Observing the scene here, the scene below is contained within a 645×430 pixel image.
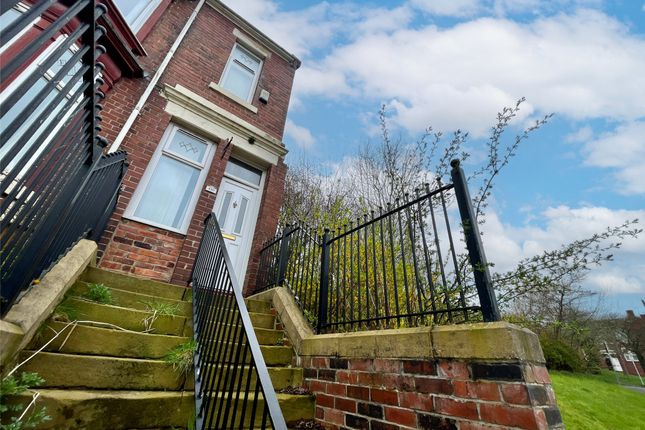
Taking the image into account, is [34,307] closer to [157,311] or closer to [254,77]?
[157,311]

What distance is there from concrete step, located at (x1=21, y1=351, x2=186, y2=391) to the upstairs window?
243 inches

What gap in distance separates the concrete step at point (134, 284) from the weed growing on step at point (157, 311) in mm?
407

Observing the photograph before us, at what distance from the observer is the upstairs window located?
700 centimetres

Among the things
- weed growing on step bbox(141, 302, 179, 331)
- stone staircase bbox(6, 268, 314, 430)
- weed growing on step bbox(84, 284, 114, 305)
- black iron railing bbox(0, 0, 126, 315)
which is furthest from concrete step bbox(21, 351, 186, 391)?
weed growing on step bbox(84, 284, 114, 305)

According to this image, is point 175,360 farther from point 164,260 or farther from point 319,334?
point 164,260

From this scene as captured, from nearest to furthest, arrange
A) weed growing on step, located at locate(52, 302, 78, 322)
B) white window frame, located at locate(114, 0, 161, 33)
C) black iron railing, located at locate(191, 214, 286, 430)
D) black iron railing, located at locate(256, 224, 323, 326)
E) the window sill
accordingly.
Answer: black iron railing, located at locate(191, 214, 286, 430), weed growing on step, located at locate(52, 302, 78, 322), black iron railing, located at locate(256, 224, 323, 326), white window frame, located at locate(114, 0, 161, 33), the window sill

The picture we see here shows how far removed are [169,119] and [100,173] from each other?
9.79ft

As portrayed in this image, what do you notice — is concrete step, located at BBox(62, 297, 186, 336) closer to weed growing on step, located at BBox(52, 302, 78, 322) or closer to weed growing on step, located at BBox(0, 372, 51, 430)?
weed growing on step, located at BBox(52, 302, 78, 322)

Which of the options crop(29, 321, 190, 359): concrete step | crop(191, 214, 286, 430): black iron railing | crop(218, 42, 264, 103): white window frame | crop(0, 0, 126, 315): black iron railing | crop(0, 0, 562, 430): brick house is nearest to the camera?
crop(0, 0, 126, 315): black iron railing

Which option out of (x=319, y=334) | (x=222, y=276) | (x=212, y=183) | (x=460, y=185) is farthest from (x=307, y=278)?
(x=212, y=183)

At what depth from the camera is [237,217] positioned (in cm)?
594

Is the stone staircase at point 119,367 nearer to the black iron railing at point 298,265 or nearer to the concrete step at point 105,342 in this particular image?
the concrete step at point 105,342

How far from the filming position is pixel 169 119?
5.47m

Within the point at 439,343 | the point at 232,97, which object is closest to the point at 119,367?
the point at 439,343
